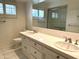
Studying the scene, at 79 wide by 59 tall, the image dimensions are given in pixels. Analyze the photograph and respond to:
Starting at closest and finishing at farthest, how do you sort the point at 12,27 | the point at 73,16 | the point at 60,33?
the point at 73,16
the point at 60,33
the point at 12,27

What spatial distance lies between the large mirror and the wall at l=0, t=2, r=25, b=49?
1.02 meters

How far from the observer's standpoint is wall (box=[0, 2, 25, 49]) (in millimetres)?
3820

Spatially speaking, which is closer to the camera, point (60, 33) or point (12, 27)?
point (60, 33)

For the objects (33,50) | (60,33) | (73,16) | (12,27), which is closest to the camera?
(73,16)

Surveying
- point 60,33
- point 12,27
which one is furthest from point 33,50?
point 12,27

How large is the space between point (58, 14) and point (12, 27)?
2423 mm

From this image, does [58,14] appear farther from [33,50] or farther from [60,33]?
[33,50]

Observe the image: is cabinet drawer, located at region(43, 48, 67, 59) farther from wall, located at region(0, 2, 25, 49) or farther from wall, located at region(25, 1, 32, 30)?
wall, located at region(0, 2, 25, 49)

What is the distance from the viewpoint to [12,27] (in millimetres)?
3973

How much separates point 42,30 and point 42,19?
1.29 ft

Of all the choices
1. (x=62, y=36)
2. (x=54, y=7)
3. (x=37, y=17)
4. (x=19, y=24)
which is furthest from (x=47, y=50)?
(x=19, y=24)

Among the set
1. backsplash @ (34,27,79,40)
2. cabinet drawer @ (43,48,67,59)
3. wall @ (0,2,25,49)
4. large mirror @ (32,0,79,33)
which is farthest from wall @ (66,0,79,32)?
wall @ (0,2,25,49)

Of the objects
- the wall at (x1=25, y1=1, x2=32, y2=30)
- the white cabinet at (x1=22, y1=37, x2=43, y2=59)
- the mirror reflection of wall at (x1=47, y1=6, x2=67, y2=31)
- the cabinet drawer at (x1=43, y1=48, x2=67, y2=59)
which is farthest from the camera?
the wall at (x1=25, y1=1, x2=32, y2=30)

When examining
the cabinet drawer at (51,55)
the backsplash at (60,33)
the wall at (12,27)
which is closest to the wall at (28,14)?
the wall at (12,27)
